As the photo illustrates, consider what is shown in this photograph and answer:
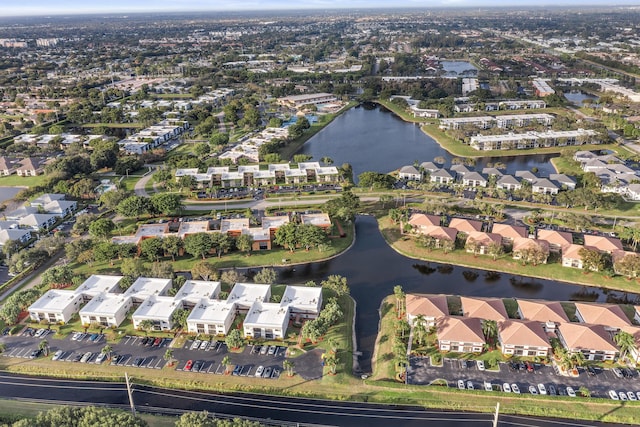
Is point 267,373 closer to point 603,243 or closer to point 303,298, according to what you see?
point 303,298

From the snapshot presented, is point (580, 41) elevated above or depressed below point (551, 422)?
above

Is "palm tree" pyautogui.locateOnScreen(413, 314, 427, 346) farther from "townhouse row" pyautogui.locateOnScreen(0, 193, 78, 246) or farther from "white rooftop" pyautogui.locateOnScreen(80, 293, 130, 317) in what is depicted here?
"townhouse row" pyautogui.locateOnScreen(0, 193, 78, 246)

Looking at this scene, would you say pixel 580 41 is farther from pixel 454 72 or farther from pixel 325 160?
pixel 325 160

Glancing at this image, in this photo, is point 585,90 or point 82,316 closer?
point 82,316

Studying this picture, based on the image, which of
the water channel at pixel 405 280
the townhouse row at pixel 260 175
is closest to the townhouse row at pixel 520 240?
the water channel at pixel 405 280

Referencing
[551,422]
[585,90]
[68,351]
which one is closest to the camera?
[551,422]

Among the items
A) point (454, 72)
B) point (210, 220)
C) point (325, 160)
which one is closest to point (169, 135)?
point (325, 160)
